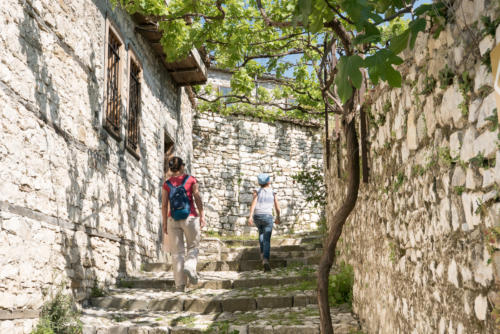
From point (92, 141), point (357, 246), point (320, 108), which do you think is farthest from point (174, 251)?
point (320, 108)

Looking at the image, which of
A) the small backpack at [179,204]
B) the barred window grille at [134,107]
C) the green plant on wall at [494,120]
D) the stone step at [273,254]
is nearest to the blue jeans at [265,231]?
the stone step at [273,254]

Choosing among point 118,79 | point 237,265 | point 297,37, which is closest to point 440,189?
point 237,265

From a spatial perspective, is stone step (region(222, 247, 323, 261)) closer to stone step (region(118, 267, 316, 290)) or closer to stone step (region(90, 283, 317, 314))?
stone step (region(118, 267, 316, 290))

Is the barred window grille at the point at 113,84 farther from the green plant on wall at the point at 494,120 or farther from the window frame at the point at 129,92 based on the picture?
the green plant on wall at the point at 494,120

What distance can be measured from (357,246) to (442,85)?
2640mm

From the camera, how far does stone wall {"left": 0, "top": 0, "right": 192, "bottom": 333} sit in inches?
152

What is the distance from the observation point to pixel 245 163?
13047 millimetres

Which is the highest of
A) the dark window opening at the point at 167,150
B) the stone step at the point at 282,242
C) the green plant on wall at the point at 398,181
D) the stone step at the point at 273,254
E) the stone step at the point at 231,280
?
the dark window opening at the point at 167,150

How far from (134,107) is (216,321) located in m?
4.06

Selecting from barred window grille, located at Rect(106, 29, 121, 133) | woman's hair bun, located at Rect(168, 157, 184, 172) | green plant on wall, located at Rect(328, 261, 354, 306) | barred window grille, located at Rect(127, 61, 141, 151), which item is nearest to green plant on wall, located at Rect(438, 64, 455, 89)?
green plant on wall, located at Rect(328, 261, 354, 306)

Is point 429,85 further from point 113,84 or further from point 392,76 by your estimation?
point 113,84

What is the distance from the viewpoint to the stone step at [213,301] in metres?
A: 5.21

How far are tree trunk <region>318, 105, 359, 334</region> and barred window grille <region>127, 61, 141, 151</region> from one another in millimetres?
4243

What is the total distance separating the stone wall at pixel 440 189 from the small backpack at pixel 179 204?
2.49 metres
